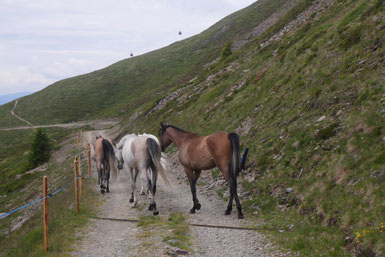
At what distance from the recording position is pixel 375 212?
260 inches

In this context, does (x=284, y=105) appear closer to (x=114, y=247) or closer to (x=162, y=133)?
(x=162, y=133)

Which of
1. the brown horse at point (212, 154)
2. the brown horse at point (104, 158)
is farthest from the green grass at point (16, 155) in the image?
the brown horse at point (212, 154)

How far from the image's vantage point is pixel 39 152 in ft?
152

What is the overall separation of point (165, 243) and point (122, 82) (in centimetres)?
11713

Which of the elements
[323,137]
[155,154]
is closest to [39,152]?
[155,154]

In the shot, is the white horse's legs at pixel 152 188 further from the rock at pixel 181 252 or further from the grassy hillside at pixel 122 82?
the grassy hillside at pixel 122 82

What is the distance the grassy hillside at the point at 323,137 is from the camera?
7.11 metres

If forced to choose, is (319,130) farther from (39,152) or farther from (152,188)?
(39,152)

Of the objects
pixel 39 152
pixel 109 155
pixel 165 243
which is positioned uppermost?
pixel 109 155

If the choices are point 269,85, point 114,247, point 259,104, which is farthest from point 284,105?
point 114,247

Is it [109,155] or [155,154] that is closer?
[155,154]

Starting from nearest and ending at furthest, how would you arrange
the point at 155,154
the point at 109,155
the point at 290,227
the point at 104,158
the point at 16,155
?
the point at 290,227 → the point at 155,154 → the point at 109,155 → the point at 104,158 → the point at 16,155

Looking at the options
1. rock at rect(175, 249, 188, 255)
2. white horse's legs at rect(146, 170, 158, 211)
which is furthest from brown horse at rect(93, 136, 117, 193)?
rock at rect(175, 249, 188, 255)

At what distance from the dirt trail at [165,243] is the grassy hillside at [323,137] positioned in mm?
910
